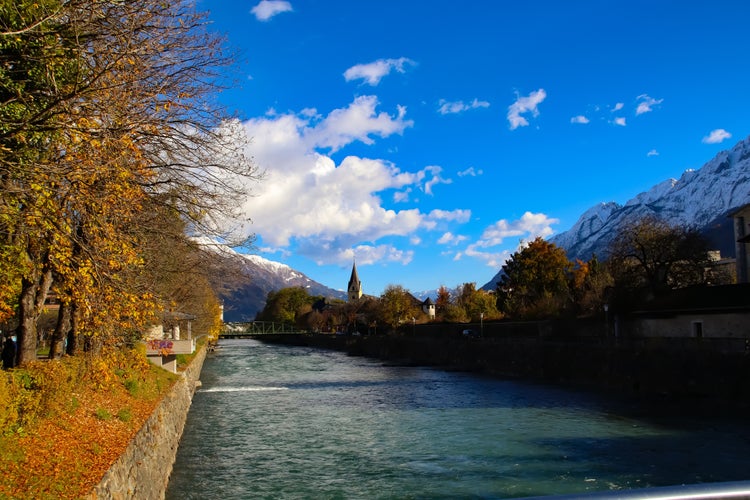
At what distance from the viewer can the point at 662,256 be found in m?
53.5

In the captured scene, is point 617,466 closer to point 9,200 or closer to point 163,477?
point 163,477

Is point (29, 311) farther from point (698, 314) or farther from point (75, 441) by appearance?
point (698, 314)

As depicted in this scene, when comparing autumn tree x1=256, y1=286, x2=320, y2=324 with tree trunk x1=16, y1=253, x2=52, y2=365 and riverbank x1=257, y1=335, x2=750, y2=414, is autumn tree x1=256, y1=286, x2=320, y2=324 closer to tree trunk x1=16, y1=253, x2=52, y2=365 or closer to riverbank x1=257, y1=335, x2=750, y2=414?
riverbank x1=257, y1=335, x2=750, y2=414

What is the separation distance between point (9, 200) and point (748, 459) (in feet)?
64.2

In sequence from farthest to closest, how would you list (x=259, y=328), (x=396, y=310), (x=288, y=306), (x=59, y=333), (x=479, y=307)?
(x=288, y=306), (x=259, y=328), (x=396, y=310), (x=479, y=307), (x=59, y=333)

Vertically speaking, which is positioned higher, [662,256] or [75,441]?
[662,256]

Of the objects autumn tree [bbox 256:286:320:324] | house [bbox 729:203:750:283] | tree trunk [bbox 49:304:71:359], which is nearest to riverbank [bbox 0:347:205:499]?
tree trunk [bbox 49:304:71:359]

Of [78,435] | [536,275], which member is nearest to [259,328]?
[536,275]

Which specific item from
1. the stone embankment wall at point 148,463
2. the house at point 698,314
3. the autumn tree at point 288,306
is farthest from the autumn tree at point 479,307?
the autumn tree at point 288,306

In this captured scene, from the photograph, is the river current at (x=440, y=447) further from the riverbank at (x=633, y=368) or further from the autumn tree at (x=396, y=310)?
the autumn tree at (x=396, y=310)

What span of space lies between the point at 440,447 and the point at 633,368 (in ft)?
65.4

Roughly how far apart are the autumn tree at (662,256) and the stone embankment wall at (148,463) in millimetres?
42884

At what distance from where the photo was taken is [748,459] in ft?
56.0

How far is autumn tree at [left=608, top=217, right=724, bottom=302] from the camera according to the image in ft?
173
